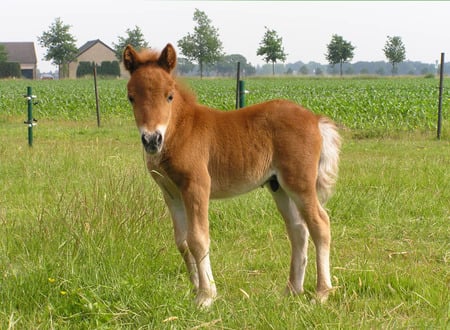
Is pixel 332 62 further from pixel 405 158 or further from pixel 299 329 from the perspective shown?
pixel 299 329

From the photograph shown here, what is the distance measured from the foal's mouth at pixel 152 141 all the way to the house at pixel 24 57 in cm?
9791

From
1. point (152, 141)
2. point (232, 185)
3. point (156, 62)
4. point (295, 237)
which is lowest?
point (295, 237)

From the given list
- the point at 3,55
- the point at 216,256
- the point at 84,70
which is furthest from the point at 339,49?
the point at 216,256

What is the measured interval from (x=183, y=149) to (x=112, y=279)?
40.6 inches

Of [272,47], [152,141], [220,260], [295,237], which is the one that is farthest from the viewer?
[272,47]

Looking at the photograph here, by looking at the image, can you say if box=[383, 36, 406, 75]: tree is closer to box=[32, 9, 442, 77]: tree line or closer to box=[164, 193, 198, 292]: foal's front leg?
box=[32, 9, 442, 77]: tree line

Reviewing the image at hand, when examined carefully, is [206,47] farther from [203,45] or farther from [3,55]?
[3,55]

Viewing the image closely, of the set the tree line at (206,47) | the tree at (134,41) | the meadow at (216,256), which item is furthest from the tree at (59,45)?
the meadow at (216,256)

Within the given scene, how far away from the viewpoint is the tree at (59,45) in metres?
85.7

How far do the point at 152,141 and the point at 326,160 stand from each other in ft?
5.32

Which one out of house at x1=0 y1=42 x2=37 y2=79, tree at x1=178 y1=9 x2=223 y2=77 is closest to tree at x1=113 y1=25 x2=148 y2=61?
tree at x1=178 y1=9 x2=223 y2=77

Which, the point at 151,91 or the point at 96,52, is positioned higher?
the point at 96,52

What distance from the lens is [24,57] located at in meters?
98.1

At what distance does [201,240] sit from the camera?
4.35m
